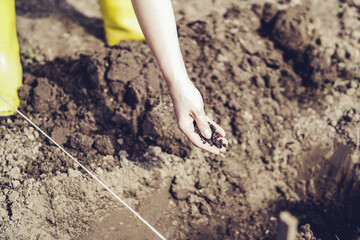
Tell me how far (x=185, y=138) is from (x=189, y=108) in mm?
412

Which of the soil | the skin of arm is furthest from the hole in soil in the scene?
the skin of arm

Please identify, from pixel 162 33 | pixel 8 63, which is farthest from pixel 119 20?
pixel 162 33

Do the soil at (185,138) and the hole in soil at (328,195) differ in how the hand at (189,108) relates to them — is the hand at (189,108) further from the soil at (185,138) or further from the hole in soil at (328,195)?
the hole in soil at (328,195)

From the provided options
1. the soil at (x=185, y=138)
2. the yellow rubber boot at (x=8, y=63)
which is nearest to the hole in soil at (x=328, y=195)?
the soil at (x=185, y=138)

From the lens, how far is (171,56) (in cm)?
147

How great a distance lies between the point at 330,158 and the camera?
6.82 feet

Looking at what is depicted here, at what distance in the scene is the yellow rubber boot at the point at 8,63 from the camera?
198cm

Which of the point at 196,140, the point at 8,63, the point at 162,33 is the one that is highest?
the point at 162,33

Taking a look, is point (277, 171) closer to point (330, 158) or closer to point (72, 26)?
point (330, 158)

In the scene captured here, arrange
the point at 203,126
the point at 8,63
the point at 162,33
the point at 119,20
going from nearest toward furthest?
the point at 162,33 < the point at 203,126 < the point at 8,63 < the point at 119,20

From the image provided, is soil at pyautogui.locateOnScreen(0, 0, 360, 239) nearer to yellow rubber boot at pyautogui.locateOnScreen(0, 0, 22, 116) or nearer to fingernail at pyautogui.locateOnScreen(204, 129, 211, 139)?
yellow rubber boot at pyautogui.locateOnScreen(0, 0, 22, 116)

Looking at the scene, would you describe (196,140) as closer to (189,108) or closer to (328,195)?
(189,108)

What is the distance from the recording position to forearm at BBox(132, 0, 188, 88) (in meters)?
Answer: 1.42

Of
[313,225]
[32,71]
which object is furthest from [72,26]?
[313,225]
